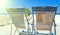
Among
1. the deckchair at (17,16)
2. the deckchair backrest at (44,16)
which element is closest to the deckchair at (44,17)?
the deckchair backrest at (44,16)

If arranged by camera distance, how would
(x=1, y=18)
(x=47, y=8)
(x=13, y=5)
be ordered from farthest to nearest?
(x=13, y=5) → (x=1, y=18) → (x=47, y=8)

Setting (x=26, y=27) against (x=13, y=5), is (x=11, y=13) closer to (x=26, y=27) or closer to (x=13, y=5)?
(x=26, y=27)

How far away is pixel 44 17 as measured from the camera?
9.62ft

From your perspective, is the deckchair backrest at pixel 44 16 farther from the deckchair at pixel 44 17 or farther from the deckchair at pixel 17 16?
the deckchair at pixel 17 16

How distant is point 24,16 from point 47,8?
0.59 m

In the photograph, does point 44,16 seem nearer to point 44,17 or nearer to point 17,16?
point 44,17

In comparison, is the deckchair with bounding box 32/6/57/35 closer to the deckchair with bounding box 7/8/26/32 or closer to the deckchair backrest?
the deckchair backrest

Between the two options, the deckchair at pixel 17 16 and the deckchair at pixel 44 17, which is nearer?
the deckchair at pixel 44 17

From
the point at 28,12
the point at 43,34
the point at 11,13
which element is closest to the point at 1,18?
the point at 11,13

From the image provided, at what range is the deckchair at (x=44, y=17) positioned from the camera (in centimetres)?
283

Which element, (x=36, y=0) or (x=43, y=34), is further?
(x=36, y=0)

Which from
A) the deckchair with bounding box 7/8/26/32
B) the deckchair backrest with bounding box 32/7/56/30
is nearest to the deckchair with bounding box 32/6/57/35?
the deckchair backrest with bounding box 32/7/56/30

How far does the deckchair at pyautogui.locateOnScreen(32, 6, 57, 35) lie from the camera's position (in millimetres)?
2828

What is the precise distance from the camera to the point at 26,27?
328 cm
